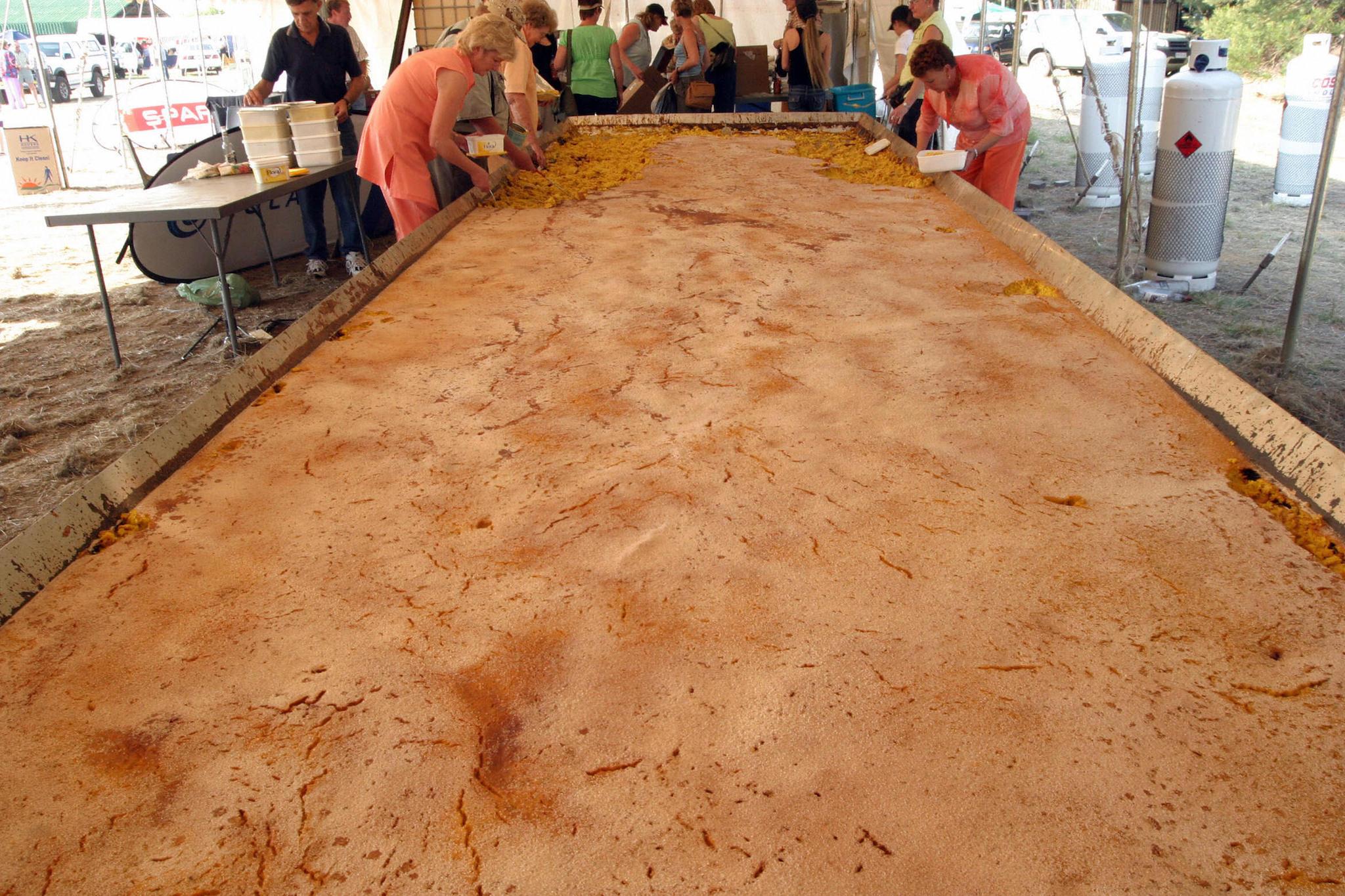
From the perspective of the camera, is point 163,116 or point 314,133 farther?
point 163,116

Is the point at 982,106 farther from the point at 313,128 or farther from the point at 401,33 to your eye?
the point at 401,33

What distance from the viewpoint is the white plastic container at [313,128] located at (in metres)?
4.22

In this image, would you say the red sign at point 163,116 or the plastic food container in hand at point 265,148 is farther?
the red sign at point 163,116

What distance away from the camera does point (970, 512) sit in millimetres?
1548

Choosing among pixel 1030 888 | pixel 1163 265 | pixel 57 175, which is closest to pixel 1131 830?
pixel 1030 888

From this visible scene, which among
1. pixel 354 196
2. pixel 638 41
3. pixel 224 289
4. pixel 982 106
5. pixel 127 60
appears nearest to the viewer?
pixel 224 289

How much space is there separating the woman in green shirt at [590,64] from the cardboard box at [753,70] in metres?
2.40

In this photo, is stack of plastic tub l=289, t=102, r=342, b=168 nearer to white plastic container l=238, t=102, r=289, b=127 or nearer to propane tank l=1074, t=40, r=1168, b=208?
white plastic container l=238, t=102, r=289, b=127

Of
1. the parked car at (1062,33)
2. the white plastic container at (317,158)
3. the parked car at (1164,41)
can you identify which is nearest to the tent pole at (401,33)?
the white plastic container at (317,158)

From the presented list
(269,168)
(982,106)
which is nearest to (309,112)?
(269,168)

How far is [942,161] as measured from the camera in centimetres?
399

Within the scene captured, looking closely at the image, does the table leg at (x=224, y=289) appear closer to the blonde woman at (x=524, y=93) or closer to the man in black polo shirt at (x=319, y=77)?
the man in black polo shirt at (x=319, y=77)

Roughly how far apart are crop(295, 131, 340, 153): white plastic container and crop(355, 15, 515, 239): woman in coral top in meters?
0.45

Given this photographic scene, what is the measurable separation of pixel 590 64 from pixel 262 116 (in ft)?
11.8
